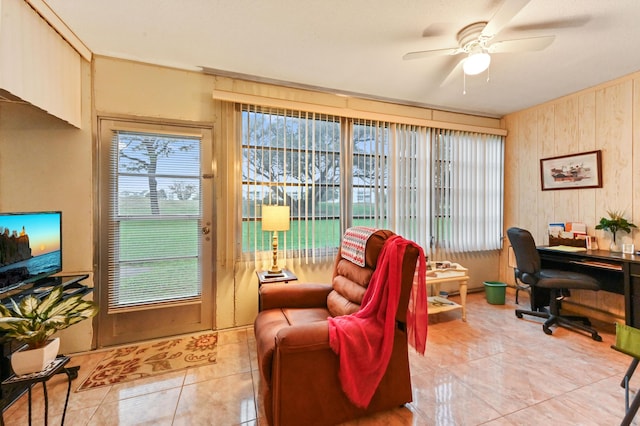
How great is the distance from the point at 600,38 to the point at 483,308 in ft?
9.53

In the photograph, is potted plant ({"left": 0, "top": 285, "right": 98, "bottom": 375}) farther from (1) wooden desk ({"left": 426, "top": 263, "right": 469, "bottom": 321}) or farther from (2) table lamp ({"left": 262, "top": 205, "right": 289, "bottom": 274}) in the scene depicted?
(1) wooden desk ({"left": 426, "top": 263, "right": 469, "bottom": 321})

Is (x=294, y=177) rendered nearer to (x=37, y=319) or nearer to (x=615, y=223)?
(x=37, y=319)

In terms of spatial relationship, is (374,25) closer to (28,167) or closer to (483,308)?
(28,167)

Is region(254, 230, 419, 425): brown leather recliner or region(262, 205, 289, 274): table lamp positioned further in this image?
region(262, 205, 289, 274): table lamp

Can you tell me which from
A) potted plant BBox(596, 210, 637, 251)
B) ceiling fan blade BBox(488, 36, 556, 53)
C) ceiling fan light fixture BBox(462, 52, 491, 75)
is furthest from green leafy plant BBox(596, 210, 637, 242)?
ceiling fan light fixture BBox(462, 52, 491, 75)

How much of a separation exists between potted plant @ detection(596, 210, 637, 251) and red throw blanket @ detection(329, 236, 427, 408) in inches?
105

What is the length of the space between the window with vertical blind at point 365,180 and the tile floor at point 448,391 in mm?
1255

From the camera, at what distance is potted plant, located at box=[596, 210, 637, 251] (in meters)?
2.75

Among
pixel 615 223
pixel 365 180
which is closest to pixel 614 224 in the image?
pixel 615 223

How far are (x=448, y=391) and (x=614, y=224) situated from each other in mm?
2670

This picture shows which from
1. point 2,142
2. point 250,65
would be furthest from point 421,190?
point 2,142

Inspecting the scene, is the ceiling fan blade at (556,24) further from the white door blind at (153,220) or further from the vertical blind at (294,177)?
the white door blind at (153,220)

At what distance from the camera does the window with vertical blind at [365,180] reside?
2.80m

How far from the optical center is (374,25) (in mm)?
2006
